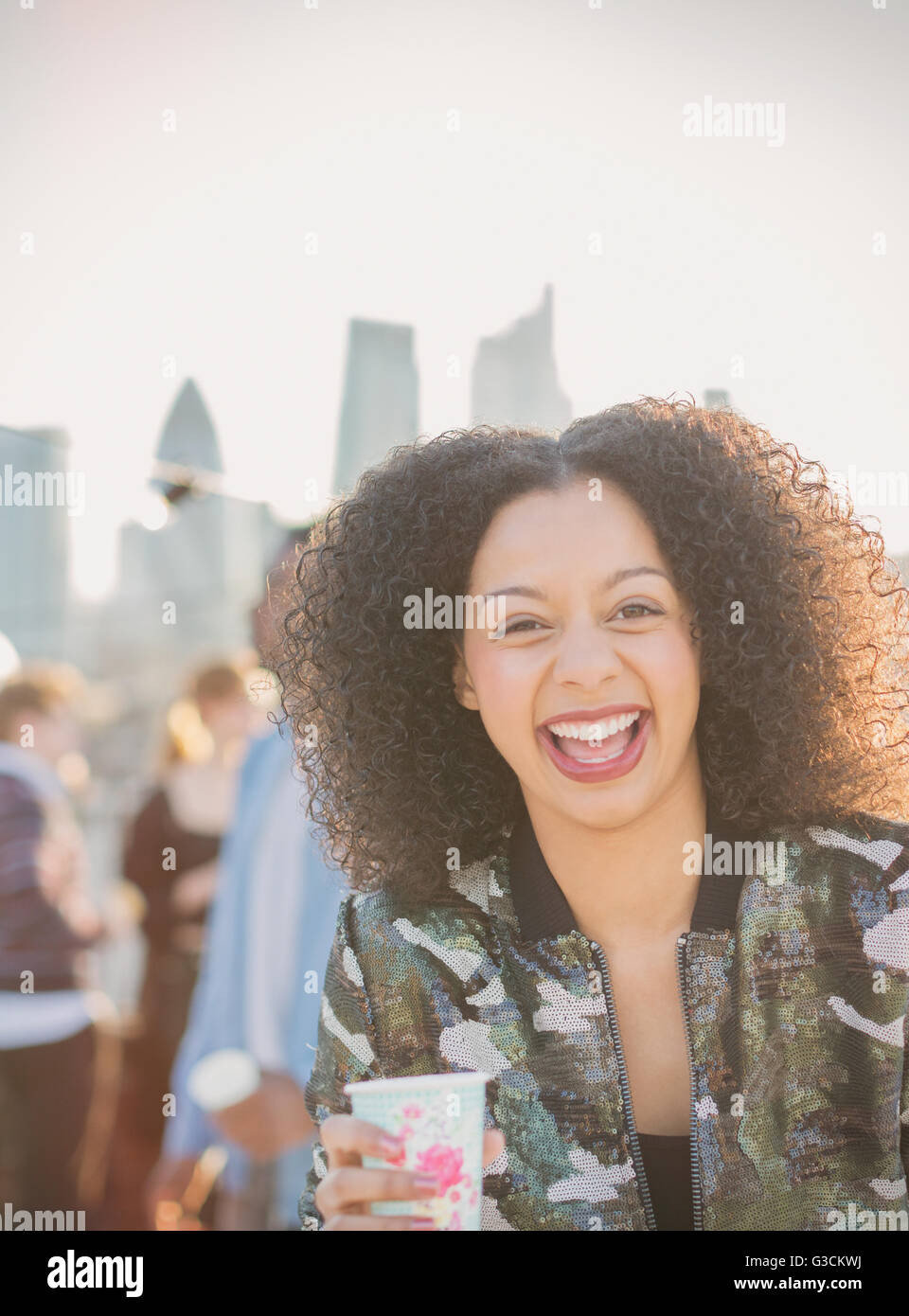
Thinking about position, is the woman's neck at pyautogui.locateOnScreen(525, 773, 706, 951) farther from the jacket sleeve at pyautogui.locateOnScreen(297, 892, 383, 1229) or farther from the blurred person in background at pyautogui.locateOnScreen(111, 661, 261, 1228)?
the blurred person in background at pyautogui.locateOnScreen(111, 661, 261, 1228)

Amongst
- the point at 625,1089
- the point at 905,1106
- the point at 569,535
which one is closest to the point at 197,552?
the point at 569,535

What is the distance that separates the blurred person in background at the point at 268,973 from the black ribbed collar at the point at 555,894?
78 cm

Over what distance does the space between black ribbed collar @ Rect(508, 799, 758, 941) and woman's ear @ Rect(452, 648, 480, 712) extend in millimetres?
269

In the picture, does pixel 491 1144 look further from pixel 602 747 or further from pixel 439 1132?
pixel 602 747

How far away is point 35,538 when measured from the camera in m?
6.02

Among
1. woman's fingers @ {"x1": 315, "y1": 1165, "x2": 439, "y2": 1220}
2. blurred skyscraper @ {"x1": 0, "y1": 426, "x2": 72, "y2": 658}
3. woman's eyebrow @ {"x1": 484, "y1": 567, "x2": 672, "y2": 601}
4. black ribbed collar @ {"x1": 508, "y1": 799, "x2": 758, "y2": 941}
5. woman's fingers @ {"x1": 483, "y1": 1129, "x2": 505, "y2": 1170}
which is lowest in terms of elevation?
woman's fingers @ {"x1": 315, "y1": 1165, "x2": 439, "y2": 1220}

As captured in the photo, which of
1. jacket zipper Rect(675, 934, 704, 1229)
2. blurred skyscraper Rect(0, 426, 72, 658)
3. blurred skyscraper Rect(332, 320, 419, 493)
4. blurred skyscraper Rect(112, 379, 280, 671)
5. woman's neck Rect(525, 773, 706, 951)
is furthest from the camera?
blurred skyscraper Rect(332, 320, 419, 493)

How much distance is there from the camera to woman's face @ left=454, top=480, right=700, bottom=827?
188 centimetres

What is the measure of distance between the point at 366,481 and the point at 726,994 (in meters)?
1.16

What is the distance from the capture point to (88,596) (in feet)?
24.2


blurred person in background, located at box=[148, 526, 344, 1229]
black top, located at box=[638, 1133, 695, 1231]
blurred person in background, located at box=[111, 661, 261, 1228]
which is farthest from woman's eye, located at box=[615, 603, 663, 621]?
blurred person in background, located at box=[111, 661, 261, 1228]
